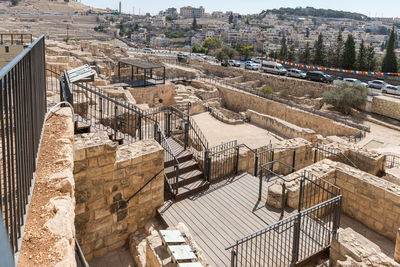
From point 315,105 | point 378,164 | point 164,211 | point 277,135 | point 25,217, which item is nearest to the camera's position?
point 25,217

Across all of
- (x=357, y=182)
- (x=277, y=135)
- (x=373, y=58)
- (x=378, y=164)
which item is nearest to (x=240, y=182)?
(x=357, y=182)

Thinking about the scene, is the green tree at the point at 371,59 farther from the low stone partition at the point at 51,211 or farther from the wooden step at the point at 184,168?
the low stone partition at the point at 51,211

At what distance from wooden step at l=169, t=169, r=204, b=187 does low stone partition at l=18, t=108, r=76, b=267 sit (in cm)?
458

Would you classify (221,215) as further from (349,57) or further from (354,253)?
(349,57)

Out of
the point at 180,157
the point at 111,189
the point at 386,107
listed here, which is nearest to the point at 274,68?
the point at 386,107

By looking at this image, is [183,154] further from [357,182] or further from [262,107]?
[262,107]

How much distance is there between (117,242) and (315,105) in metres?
25.9

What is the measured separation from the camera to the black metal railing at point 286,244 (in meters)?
6.31

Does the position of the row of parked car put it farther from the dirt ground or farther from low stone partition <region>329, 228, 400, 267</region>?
low stone partition <region>329, 228, 400, 267</region>

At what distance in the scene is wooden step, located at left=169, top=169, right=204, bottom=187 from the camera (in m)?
8.72

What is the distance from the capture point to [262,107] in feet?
90.4

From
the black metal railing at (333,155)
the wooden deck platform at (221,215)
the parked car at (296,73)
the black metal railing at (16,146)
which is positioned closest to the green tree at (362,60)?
the parked car at (296,73)

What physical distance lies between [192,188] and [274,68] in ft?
A: 108

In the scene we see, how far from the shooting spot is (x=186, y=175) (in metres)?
9.05
